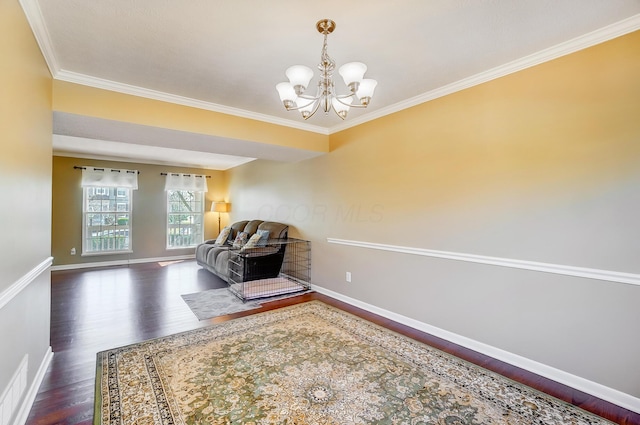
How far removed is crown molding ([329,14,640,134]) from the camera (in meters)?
1.89

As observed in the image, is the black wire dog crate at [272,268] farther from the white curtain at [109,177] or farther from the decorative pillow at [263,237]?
the white curtain at [109,177]

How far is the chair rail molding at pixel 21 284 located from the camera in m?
1.43

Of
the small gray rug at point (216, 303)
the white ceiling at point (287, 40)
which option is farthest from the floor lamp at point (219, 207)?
the white ceiling at point (287, 40)

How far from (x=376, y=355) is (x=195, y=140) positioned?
305cm

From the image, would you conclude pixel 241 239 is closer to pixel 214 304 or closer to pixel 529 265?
pixel 214 304

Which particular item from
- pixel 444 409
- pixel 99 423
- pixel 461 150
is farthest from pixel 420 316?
pixel 99 423

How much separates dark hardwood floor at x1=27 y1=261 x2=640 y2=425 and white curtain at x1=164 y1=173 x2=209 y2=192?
230cm

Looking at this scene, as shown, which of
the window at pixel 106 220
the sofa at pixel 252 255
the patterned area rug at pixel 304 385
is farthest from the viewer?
the window at pixel 106 220

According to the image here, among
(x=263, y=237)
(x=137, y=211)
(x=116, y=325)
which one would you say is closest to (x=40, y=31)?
(x=116, y=325)

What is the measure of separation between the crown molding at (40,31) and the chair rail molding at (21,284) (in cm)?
156

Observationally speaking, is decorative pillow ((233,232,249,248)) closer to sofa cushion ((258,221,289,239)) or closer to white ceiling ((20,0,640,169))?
sofa cushion ((258,221,289,239))

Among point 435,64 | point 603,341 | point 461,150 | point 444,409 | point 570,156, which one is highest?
point 435,64

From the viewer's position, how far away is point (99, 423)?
1.68m

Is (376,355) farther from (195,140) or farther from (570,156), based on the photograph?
(195,140)
